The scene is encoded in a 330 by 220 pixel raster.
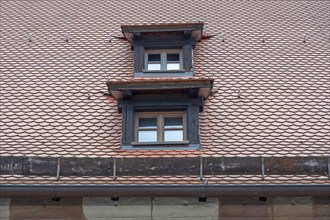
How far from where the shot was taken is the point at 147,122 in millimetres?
9203

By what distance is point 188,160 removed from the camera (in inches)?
322

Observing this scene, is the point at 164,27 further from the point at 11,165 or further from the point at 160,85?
the point at 11,165

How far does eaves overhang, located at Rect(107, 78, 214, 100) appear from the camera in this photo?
882cm

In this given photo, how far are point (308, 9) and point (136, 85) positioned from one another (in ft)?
18.7

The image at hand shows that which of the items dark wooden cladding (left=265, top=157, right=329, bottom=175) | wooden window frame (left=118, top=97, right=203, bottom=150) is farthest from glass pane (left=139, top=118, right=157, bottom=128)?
dark wooden cladding (left=265, top=157, right=329, bottom=175)

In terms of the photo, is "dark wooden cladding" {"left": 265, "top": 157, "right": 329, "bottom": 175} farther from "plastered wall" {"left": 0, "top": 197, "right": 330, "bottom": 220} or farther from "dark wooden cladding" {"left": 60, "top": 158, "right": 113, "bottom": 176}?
"dark wooden cladding" {"left": 60, "top": 158, "right": 113, "bottom": 176}

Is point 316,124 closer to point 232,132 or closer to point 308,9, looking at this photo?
point 232,132

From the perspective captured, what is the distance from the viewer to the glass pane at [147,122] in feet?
30.0

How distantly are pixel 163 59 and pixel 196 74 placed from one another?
2.11 ft

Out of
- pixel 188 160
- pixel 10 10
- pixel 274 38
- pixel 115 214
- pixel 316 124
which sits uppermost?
pixel 10 10

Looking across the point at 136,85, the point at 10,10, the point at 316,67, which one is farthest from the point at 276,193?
the point at 10,10

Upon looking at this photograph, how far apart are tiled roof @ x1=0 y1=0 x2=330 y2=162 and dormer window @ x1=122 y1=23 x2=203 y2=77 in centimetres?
36

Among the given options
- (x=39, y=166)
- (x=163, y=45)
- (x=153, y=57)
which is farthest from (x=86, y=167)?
(x=163, y=45)

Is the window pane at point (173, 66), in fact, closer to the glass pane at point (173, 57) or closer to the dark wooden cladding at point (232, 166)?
the glass pane at point (173, 57)
